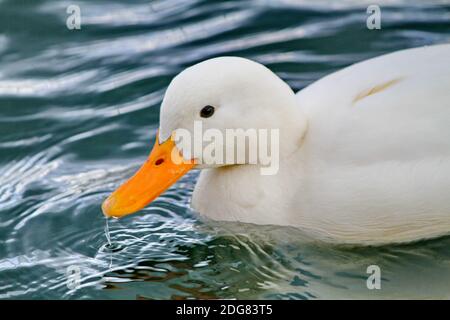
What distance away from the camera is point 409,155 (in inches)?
190

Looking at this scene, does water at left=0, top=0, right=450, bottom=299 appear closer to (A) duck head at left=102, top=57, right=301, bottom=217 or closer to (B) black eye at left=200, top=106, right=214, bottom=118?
(A) duck head at left=102, top=57, right=301, bottom=217

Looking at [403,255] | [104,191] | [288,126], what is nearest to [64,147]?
[104,191]

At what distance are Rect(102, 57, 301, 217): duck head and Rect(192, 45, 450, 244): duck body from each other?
0.58 ft

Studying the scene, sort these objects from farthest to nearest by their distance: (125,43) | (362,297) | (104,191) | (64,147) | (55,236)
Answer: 1. (125,43)
2. (64,147)
3. (104,191)
4. (55,236)
5. (362,297)

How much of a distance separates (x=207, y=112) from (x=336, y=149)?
66 cm

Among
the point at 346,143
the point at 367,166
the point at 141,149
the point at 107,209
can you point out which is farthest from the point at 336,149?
the point at 141,149

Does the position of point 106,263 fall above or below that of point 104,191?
below

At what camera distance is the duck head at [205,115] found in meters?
4.81

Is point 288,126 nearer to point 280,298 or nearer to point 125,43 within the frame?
point 280,298

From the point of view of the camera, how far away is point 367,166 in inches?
191

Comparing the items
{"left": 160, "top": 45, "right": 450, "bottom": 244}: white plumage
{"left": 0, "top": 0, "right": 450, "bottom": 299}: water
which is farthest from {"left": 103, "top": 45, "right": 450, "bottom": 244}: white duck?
{"left": 0, "top": 0, "right": 450, "bottom": 299}: water

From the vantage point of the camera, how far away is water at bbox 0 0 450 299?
16.2 ft

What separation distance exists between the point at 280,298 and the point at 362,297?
15.3 inches

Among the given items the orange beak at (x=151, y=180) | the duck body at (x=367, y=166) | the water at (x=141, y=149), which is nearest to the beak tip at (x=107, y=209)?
the orange beak at (x=151, y=180)
